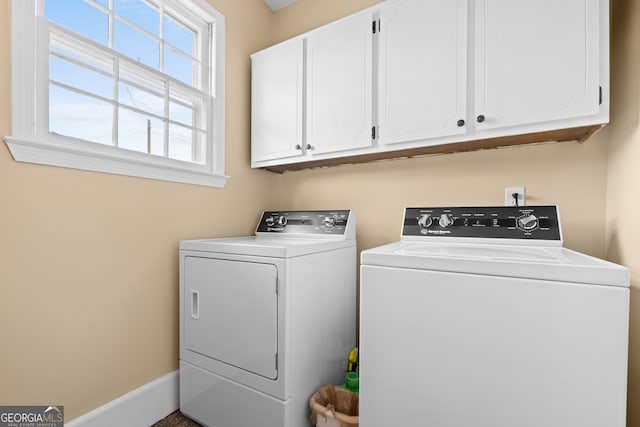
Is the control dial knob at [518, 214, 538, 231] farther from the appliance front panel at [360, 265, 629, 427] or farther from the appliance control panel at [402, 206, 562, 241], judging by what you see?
the appliance front panel at [360, 265, 629, 427]

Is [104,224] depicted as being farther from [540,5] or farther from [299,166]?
[540,5]

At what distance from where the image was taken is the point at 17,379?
3.95 feet

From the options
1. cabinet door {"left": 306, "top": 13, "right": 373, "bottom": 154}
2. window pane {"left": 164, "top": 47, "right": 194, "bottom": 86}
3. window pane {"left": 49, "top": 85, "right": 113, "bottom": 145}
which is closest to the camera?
window pane {"left": 49, "top": 85, "right": 113, "bottom": 145}

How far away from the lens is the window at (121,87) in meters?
1.25

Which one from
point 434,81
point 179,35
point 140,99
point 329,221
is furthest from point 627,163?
point 179,35

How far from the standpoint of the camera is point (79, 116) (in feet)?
4.70

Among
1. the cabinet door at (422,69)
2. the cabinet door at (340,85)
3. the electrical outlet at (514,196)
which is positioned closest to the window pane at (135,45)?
the cabinet door at (340,85)

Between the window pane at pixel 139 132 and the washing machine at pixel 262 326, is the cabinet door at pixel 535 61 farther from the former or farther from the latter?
the window pane at pixel 139 132

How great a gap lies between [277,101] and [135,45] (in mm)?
844

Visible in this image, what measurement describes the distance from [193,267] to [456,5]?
1878 millimetres

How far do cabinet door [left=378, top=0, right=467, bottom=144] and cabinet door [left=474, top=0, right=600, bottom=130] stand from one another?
0.28ft

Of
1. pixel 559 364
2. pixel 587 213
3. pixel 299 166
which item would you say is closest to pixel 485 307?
pixel 559 364

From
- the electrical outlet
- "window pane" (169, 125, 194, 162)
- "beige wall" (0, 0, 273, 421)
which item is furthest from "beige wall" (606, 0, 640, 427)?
"window pane" (169, 125, 194, 162)

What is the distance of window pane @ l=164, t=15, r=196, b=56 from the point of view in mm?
1868
